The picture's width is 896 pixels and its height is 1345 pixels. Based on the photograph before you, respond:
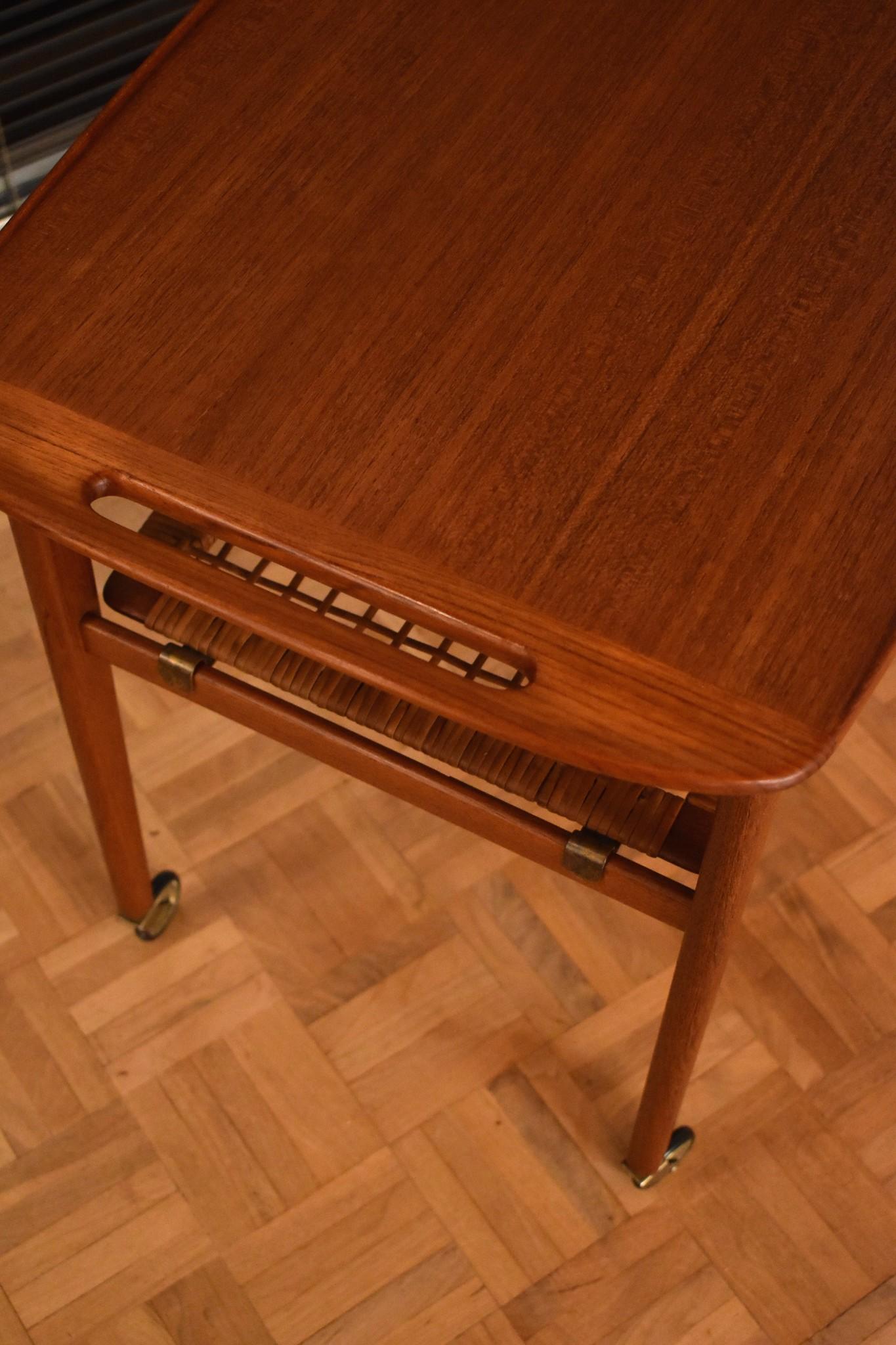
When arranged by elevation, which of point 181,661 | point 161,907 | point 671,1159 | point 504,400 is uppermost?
point 504,400

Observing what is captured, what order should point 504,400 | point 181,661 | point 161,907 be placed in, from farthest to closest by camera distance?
1. point 161,907
2. point 181,661
3. point 504,400

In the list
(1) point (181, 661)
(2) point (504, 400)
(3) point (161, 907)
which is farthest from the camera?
(3) point (161, 907)

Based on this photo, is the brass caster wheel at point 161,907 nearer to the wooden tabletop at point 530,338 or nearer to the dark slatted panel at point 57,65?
the wooden tabletop at point 530,338

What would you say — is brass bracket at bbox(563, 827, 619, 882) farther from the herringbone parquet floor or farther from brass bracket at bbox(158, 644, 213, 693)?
the herringbone parquet floor

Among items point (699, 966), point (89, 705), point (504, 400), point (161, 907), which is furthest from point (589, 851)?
point (161, 907)

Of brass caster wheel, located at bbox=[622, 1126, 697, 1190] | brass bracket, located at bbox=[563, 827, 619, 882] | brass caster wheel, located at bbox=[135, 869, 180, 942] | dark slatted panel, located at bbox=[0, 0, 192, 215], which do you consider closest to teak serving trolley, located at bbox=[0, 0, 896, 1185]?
brass bracket, located at bbox=[563, 827, 619, 882]

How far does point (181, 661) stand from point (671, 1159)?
58 centimetres

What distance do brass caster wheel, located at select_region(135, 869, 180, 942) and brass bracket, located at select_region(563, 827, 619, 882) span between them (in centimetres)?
51

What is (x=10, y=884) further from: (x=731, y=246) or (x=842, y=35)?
(x=842, y=35)

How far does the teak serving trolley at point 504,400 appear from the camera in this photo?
804 millimetres

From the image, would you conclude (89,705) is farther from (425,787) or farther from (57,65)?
(57,65)

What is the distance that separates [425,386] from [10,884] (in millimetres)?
706

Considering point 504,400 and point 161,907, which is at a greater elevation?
point 504,400

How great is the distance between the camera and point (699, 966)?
968 mm
